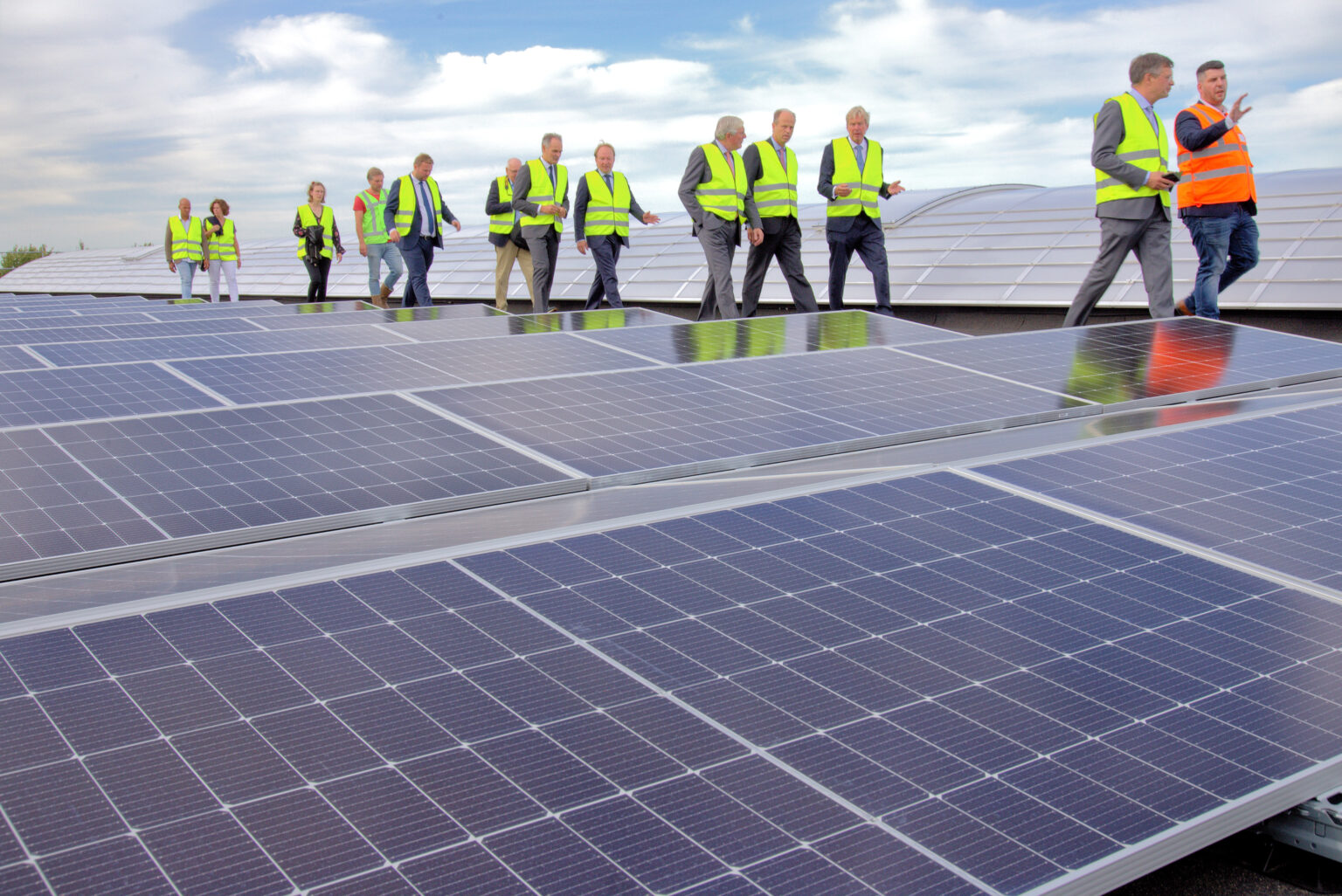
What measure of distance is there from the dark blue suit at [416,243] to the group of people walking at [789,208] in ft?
0.08

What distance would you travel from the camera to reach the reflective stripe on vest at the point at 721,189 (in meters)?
12.7

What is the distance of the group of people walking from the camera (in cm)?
998

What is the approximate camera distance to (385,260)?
1811cm

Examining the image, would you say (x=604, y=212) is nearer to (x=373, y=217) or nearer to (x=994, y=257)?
(x=373, y=217)

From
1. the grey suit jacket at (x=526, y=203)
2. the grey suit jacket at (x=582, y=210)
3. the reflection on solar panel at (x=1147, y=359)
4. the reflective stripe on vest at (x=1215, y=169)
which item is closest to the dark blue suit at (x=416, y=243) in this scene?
the grey suit jacket at (x=526, y=203)

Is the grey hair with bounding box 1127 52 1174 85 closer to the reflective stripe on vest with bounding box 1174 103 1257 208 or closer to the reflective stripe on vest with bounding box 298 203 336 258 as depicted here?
the reflective stripe on vest with bounding box 1174 103 1257 208

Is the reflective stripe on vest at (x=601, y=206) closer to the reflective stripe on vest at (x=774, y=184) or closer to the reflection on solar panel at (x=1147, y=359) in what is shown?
the reflective stripe on vest at (x=774, y=184)

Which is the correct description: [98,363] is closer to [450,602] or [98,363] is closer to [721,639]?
[450,602]

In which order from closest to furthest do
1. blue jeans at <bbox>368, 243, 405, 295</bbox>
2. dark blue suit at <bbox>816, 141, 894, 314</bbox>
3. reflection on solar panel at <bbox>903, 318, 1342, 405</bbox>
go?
reflection on solar panel at <bbox>903, 318, 1342, 405</bbox>
dark blue suit at <bbox>816, 141, 894, 314</bbox>
blue jeans at <bbox>368, 243, 405, 295</bbox>

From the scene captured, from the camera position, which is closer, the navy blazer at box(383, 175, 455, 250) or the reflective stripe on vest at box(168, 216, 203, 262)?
the navy blazer at box(383, 175, 455, 250)

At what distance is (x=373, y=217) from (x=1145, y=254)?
1223 cm

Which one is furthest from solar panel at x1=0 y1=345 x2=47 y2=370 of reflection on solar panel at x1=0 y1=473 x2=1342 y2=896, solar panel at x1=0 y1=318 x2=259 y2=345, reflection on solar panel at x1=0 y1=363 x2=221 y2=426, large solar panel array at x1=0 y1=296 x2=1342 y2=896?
reflection on solar panel at x1=0 y1=473 x2=1342 y2=896

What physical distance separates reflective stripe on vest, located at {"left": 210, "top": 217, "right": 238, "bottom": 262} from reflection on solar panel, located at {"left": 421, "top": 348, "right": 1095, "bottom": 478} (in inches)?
701

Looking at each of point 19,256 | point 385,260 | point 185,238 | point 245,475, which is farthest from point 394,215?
point 19,256
